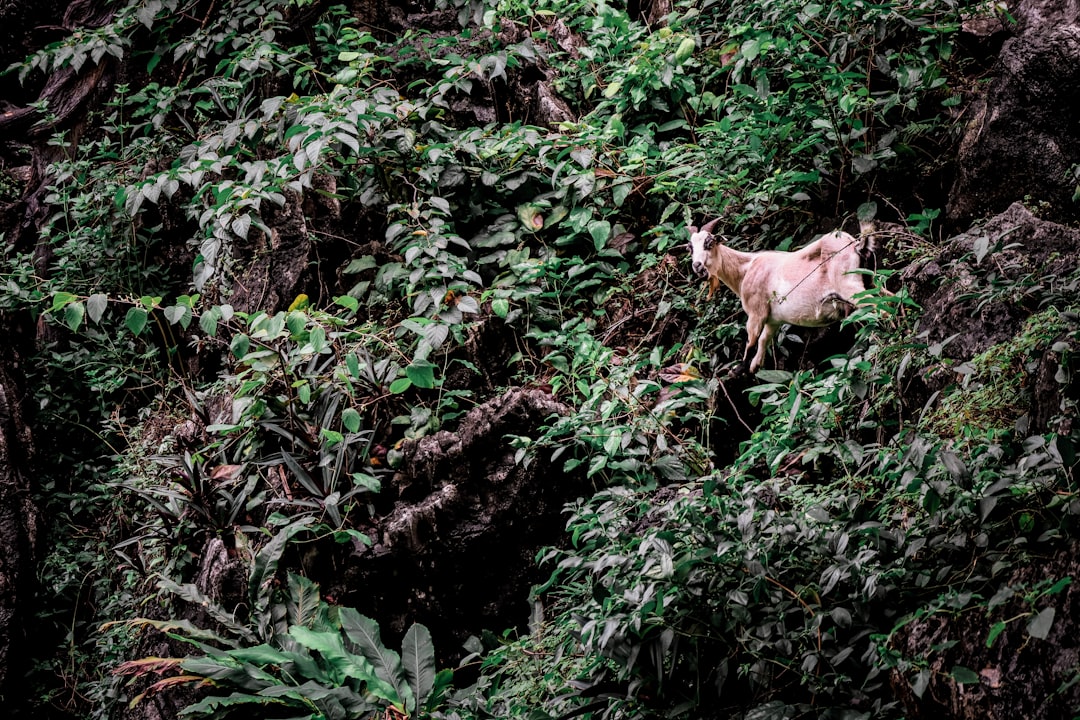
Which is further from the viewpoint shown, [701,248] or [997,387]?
[701,248]

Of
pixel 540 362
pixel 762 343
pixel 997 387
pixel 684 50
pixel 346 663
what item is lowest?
pixel 346 663

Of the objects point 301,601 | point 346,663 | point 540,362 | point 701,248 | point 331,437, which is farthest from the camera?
point 540,362

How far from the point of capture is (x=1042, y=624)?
6.93ft

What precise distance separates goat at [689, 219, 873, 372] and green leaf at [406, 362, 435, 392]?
152 centimetres

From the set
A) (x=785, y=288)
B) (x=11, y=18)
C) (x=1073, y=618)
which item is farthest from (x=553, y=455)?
(x=11, y=18)

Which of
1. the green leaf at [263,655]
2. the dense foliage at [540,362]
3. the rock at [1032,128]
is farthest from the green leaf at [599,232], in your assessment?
the green leaf at [263,655]

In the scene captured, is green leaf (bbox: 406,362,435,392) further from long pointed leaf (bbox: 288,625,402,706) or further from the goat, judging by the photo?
the goat

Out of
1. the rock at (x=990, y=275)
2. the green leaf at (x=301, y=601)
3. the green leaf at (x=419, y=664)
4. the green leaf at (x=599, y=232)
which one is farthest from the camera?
the green leaf at (x=599, y=232)

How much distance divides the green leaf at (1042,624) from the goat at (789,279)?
192 cm

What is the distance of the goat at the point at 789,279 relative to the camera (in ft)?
12.7

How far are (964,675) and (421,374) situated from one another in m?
2.88

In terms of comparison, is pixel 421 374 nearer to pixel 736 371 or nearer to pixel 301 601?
pixel 301 601

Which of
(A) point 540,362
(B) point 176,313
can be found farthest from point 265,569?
(A) point 540,362

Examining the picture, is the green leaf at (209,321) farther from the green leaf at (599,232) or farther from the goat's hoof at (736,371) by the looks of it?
the goat's hoof at (736,371)
